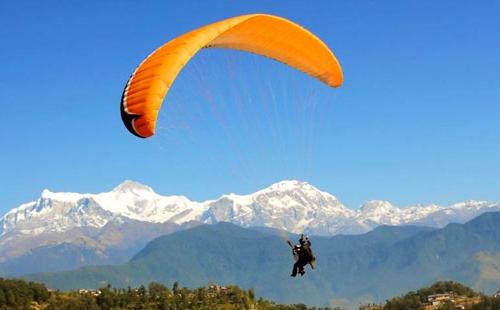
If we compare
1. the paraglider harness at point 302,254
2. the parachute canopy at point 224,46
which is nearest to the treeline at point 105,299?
the parachute canopy at point 224,46

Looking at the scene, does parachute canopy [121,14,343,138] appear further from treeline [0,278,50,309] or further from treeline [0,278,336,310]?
treeline [0,278,50,309]

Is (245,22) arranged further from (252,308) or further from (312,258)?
(252,308)

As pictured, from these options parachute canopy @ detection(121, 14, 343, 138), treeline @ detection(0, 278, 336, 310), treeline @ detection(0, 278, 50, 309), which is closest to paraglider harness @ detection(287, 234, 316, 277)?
parachute canopy @ detection(121, 14, 343, 138)

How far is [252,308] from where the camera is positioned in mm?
167375

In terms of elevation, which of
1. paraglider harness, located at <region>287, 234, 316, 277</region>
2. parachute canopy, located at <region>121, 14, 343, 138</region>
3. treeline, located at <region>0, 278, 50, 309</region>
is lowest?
paraglider harness, located at <region>287, 234, 316, 277</region>

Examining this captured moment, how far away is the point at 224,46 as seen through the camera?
3662 cm

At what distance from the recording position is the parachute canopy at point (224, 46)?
28.9 m

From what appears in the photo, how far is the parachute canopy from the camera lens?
94.7ft

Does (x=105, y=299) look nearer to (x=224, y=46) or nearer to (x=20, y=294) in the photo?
(x=20, y=294)

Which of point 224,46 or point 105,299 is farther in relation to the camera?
point 105,299

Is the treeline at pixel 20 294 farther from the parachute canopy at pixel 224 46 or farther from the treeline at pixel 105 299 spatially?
the parachute canopy at pixel 224 46

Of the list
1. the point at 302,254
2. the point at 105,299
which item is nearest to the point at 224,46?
the point at 302,254

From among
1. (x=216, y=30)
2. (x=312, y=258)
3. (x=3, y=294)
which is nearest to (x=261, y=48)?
(x=216, y=30)

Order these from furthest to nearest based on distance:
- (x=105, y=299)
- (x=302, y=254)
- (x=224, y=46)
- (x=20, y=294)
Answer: (x=105, y=299)
(x=20, y=294)
(x=224, y=46)
(x=302, y=254)
